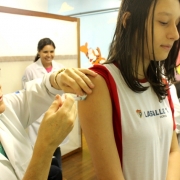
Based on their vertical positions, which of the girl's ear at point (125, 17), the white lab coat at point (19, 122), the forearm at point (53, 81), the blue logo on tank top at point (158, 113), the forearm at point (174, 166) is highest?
the girl's ear at point (125, 17)

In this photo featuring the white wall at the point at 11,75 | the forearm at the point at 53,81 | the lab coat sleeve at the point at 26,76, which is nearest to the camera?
the forearm at the point at 53,81

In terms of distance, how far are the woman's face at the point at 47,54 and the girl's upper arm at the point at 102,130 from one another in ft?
5.93

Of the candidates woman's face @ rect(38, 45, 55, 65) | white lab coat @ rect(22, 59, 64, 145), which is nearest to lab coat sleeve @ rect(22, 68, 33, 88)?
white lab coat @ rect(22, 59, 64, 145)

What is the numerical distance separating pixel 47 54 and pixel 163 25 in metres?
1.90

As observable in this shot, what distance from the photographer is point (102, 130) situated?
2.20 ft

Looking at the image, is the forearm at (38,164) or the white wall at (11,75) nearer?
the forearm at (38,164)

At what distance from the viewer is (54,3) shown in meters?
4.16

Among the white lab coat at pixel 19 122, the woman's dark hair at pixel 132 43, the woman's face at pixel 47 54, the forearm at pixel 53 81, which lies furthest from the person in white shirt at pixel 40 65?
the woman's dark hair at pixel 132 43

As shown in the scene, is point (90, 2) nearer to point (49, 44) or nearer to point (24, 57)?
point (49, 44)

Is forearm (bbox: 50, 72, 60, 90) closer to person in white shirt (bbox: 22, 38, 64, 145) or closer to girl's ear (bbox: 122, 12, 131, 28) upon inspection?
girl's ear (bbox: 122, 12, 131, 28)

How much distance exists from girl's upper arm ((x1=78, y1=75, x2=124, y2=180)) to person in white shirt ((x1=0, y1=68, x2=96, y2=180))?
0.04 metres

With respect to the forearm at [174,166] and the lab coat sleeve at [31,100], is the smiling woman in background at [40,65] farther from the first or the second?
the forearm at [174,166]

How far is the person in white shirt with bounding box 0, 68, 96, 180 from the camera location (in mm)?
609

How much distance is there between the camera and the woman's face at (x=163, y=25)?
670 millimetres
